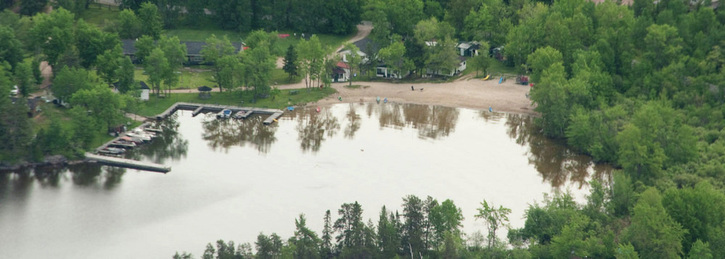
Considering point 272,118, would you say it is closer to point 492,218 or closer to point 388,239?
point 388,239

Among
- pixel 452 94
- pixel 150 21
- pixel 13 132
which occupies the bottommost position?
pixel 13 132

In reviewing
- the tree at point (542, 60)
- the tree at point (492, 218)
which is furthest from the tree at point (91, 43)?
the tree at point (492, 218)

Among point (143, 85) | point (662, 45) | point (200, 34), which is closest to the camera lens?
point (662, 45)

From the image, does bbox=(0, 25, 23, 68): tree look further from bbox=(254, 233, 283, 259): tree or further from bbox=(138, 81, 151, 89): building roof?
bbox=(254, 233, 283, 259): tree

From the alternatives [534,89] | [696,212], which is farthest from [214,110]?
[696,212]

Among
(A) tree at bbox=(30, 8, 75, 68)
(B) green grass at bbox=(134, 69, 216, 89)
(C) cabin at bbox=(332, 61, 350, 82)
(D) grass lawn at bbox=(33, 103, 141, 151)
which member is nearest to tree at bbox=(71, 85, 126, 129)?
(D) grass lawn at bbox=(33, 103, 141, 151)

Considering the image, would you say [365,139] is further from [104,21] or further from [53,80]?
[104,21]

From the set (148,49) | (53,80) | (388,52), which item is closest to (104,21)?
(148,49)
